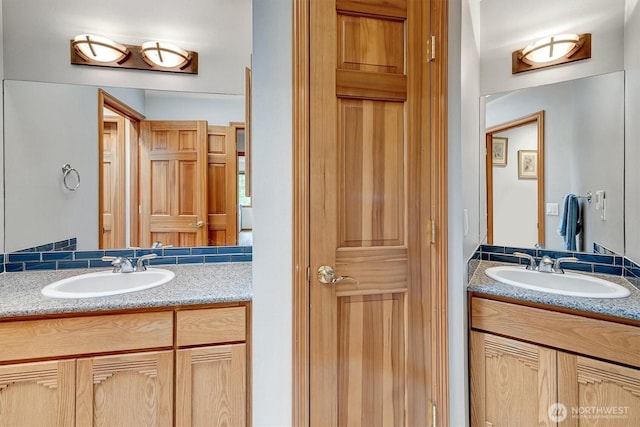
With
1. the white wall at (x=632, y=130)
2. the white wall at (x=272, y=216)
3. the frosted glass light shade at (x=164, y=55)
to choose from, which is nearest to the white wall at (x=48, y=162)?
the frosted glass light shade at (x=164, y=55)

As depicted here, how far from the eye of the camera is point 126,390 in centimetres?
118

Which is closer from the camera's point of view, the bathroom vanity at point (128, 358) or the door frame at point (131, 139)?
the bathroom vanity at point (128, 358)

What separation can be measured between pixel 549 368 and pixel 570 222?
2.67 feet

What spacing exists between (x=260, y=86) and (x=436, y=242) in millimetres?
967

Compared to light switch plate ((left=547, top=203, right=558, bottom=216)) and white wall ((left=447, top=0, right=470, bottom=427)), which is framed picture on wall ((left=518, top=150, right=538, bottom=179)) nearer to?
light switch plate ((left=547, top=203, right=558, bottom=216))

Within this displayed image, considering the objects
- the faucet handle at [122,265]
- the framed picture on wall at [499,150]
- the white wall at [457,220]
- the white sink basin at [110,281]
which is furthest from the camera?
the framed picture on wall at [499,150]

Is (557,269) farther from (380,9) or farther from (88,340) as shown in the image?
(88,340)

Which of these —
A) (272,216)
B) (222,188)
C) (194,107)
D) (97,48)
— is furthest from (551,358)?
(97,48)

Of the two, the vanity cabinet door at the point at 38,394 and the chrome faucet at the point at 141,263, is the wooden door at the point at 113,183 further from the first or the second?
the vanity cabinet door at the point at 38,394

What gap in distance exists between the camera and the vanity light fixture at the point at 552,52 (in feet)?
5.17

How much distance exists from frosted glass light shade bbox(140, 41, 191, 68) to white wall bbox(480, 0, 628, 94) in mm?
1695

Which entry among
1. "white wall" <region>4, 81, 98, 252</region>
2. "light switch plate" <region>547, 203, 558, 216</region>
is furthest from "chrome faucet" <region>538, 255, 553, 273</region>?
"white wall" <region>4, 81, 98, 252</region>

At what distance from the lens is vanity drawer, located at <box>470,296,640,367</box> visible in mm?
1085

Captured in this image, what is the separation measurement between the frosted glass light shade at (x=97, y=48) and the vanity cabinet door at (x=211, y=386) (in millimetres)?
1540
